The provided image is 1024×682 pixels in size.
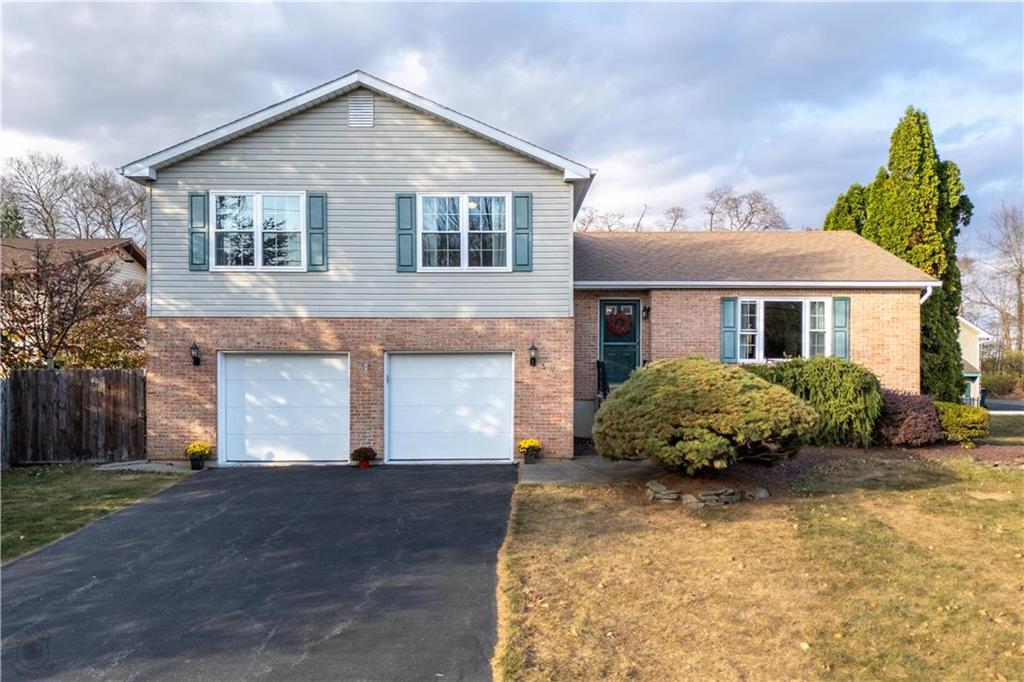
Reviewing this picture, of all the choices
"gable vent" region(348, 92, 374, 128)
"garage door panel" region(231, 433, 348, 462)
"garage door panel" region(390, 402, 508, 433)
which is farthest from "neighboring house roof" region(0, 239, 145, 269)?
"garage door panel" region(390, 402, 508, 433)

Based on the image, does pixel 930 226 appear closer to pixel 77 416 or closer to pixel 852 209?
pixel 852 209

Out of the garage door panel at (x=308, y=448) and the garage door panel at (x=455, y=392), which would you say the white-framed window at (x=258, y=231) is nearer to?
the garage door panel at (x=455, y=392)

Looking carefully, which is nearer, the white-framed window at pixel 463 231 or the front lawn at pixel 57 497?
the front lawn at pixel 57 497

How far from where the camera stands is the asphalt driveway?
4.63 meters

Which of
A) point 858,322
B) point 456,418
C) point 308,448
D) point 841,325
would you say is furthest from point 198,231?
point 858,322

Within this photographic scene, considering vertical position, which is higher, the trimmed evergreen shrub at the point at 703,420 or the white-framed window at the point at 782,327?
the white-framed window at the point at 782,327

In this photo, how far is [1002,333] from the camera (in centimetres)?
3928

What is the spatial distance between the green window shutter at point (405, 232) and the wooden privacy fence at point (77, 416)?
17.8ft

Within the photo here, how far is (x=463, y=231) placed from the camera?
39.1 ft

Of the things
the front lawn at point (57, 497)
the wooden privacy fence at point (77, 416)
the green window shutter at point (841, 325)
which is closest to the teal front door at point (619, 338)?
the green window shutter at point (841, 325)

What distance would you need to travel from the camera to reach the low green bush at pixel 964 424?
13.0 m

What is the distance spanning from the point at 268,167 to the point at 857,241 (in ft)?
48.9

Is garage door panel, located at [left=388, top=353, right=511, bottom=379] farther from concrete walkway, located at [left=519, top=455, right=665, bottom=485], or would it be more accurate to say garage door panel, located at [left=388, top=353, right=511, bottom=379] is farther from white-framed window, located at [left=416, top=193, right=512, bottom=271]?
concrete walkway, located at [left=519, top=455, right=665, bottom=485]

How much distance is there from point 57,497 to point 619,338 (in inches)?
427
